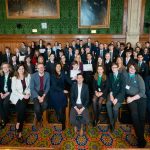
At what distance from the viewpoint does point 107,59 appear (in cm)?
675

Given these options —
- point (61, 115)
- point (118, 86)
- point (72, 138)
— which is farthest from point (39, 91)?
point (118, 86)

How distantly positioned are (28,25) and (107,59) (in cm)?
574

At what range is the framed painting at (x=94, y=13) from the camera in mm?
10222

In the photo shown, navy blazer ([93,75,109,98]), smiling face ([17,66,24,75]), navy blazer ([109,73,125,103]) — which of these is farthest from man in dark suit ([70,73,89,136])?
smiling face ([17,66,24,75])

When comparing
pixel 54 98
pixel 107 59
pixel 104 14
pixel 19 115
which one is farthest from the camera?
pixel 104 14

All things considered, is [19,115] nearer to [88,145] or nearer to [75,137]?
[75,137]

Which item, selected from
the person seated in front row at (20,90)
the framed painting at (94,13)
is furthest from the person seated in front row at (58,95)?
the framed painting at (94,13)

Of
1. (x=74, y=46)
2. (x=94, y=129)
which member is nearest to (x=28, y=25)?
(x=74, y=46)

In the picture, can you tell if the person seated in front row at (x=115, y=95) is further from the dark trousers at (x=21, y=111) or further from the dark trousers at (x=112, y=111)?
the dark trousers at (x=21, y=111)

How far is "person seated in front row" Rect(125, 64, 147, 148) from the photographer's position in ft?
13.5

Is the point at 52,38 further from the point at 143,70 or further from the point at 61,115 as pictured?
the point at 61,115

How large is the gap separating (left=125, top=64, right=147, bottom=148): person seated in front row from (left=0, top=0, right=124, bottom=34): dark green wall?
6260 millimetres

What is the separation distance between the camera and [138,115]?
4328 millimetres

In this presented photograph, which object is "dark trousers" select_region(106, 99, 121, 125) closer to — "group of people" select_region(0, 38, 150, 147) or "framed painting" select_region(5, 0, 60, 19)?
"group of people" select_region(0, 38, 150, 147)
